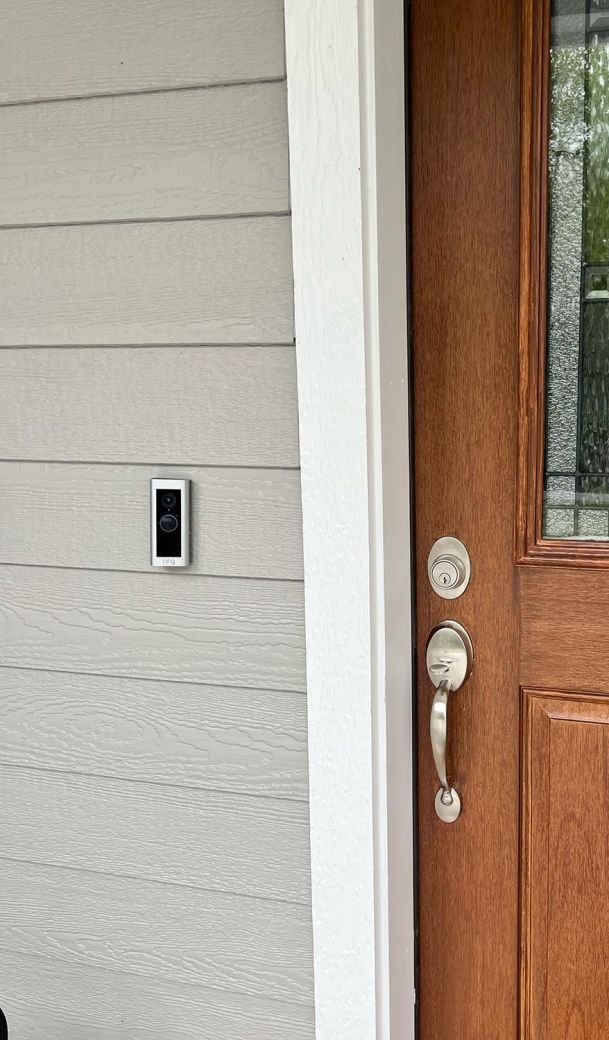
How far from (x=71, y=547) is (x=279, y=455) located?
1.09 ft

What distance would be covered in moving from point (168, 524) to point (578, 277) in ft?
2.01

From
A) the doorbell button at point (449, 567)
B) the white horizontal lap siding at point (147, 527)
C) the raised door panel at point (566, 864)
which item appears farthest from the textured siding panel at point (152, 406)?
the raised door panel at point (566, 864)

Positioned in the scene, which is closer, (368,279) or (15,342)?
(368,279)

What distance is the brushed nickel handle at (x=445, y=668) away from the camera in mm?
1188

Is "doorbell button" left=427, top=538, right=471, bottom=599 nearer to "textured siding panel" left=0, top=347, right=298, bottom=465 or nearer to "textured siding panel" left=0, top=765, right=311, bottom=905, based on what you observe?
"textured siding panel" left=0, top=347, right=298, bottom=465

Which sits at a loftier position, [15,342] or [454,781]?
[15,342]

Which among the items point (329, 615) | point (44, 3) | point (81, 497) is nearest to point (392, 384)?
point (329, 615)

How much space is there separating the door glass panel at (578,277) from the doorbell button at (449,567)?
12 cm

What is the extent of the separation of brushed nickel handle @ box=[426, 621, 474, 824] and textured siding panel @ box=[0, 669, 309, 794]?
0.59ft

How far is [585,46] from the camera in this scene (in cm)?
106

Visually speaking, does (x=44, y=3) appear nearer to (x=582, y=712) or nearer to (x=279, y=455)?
(x=279, y=455)

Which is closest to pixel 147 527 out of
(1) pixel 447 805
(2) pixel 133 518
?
(2) pixel 133 518

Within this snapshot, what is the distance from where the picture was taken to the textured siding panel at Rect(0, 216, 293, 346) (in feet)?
3.65

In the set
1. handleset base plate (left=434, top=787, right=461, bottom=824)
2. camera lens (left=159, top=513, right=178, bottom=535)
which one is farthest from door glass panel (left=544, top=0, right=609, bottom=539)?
camera lens (left=159, top=513, right=178, bottom=535)
